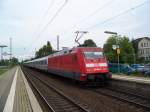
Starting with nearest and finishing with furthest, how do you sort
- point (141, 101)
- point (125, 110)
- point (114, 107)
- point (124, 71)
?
1. point (125, 110)
2. point (114, 107)
3. point (141, 101)
4. point (124, 71)

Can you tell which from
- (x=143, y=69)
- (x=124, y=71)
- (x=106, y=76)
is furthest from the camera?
(x=124, y=71)

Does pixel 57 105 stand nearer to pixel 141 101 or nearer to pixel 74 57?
pixel 141 101

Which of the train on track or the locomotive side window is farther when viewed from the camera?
the locomotive side window

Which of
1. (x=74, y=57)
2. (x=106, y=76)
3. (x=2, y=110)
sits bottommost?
(x=2, y=110)

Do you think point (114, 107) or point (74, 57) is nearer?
point (114, 107)

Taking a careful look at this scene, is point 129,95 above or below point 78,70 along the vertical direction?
below

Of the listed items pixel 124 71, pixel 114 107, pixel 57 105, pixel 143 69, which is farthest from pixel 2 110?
pixel 124 71

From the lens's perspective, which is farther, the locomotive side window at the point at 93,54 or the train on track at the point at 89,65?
the locomotive side window at the point at 93,54

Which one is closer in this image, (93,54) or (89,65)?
(89,65)

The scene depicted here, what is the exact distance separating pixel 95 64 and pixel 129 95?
4795 millimetres

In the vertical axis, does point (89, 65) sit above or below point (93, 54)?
below

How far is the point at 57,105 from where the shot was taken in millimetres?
13945

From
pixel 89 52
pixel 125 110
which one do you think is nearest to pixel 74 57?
pixel 89 52

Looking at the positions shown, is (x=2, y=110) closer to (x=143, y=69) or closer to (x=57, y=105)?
(x=57, y=105)
